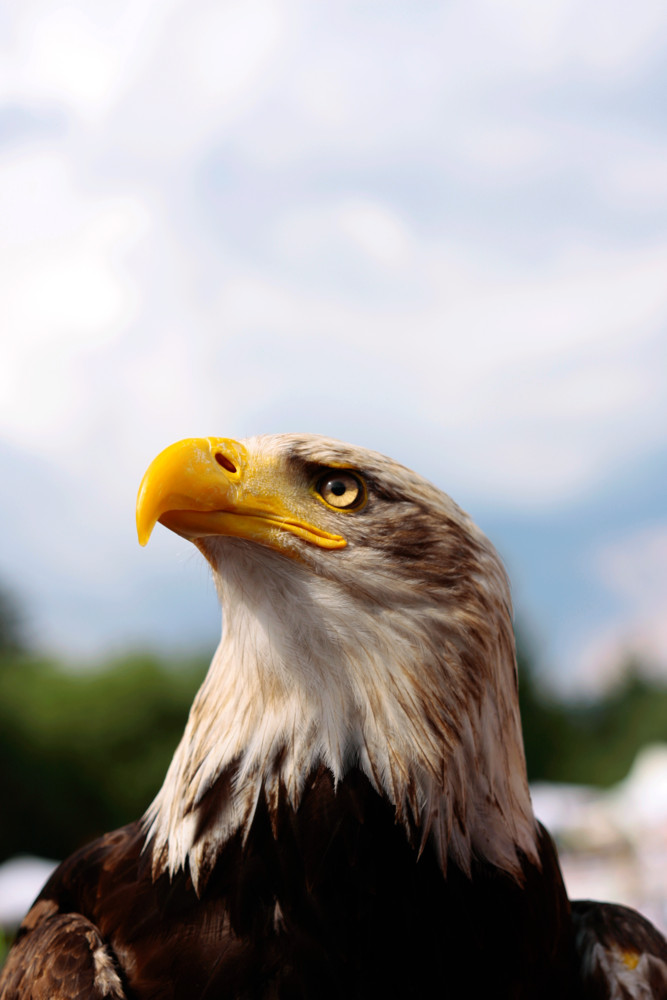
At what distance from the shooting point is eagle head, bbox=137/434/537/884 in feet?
7.73

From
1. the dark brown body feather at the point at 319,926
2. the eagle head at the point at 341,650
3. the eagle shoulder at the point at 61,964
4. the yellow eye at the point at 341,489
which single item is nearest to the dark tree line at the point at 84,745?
the eagle shoulder at the point at 61,964

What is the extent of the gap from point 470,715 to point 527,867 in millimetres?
510

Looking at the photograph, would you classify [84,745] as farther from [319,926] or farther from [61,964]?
[319,926]

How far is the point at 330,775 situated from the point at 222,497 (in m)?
0.78

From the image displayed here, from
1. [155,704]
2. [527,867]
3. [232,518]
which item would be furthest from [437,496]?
[155,704]

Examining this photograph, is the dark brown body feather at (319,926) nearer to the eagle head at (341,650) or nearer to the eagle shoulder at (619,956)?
the eagle head at (341,650)

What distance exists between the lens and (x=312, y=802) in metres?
2.34

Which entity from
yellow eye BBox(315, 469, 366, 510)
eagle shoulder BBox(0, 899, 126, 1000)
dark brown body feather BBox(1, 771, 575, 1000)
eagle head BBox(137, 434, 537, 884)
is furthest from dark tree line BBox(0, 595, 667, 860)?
yellow eye BBox(315, 469, 366, 510)

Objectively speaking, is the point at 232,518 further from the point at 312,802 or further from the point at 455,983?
the point at 455,983

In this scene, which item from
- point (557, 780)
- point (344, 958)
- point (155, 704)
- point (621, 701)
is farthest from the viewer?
point (621, 701)

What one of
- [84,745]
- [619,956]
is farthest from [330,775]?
[84,745]

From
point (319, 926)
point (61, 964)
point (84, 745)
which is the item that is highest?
point (319, 926)

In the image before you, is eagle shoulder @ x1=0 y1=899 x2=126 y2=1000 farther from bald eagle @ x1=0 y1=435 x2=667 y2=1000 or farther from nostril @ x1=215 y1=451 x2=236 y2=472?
nostril @ x1=215 y1=451 x2=236 y2=472

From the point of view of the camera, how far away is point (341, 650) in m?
2.41
